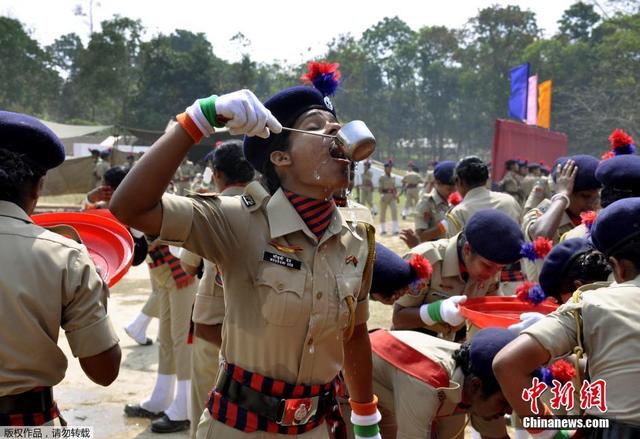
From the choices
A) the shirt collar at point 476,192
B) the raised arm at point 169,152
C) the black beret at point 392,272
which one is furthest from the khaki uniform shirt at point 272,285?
the shirt collar at point 476,192

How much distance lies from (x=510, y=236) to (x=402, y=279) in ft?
2.68

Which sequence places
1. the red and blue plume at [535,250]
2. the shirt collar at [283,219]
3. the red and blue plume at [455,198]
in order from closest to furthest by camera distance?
the shirt collar at [283,219]
the red and blue plume at [535,250]
the red and blue plume at [455,198]

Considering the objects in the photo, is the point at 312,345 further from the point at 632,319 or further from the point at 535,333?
the point at 632,319

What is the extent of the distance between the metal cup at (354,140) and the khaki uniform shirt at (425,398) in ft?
4.59

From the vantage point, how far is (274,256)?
Result: 2.57 metres

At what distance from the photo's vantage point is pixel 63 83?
196 feet

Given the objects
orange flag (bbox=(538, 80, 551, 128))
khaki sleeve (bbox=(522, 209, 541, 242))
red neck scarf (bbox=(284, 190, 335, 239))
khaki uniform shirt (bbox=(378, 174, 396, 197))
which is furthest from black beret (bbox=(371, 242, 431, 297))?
orange flag (bbox=(538, 80, 551, 128))

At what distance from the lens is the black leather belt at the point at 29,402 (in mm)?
2422

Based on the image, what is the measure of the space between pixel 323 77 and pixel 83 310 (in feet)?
4.76

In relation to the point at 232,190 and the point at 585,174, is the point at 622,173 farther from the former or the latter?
the point at 232,190

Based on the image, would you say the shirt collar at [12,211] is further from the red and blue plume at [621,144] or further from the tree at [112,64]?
the tree at [112,64]

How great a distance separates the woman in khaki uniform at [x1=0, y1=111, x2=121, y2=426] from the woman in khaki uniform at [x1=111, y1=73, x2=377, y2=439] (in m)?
0.42

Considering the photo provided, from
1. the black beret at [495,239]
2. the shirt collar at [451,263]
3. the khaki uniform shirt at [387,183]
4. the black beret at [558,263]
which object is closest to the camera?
the black beret at [558,263]

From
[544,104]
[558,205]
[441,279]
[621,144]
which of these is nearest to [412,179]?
[544,104]
